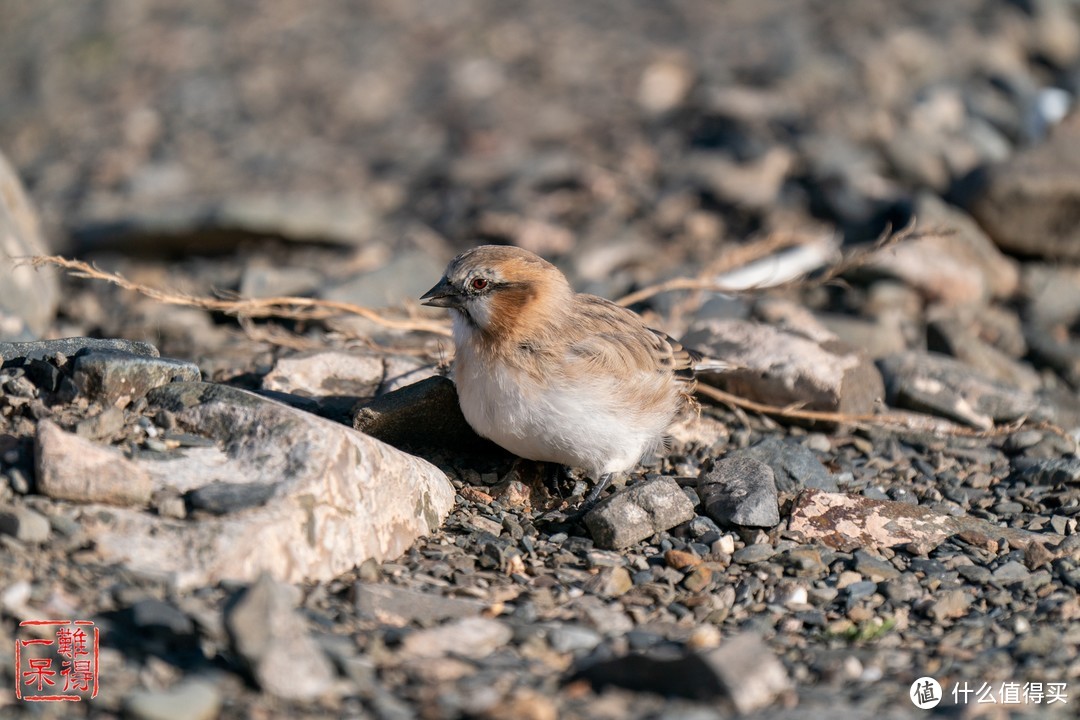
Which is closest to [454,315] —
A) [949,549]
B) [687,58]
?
[949,549]

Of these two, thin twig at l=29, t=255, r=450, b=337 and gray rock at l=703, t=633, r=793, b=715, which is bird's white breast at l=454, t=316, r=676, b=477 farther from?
gray rock at l=703, t=633, r=793, b=715

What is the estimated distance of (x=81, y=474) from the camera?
4059mm

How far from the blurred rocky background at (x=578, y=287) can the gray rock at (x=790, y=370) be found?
3 cm

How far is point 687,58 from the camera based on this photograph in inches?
494

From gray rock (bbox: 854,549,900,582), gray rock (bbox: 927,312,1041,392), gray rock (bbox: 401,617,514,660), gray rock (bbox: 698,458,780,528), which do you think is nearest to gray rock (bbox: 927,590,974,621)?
gray rock (bbox: 854,549,900,582)

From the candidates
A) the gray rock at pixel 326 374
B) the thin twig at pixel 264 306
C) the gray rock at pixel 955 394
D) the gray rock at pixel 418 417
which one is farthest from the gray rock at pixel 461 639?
the gray rock at pixel 955 394

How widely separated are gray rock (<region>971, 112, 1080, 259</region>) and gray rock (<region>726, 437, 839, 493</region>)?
13.0ft

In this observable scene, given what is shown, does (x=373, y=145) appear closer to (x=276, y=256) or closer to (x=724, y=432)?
(x=276, y=256)

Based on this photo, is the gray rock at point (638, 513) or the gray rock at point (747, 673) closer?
the gray rock at point (747, 673)

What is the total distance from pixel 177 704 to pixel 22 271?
4.83 metres

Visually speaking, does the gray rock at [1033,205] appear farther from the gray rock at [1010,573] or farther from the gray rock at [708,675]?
the gray rock at [708,675]

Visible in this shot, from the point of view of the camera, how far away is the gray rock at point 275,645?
341 cm

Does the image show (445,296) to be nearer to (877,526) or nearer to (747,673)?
(877,526)

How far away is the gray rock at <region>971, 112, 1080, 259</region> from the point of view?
8617 millimetres
